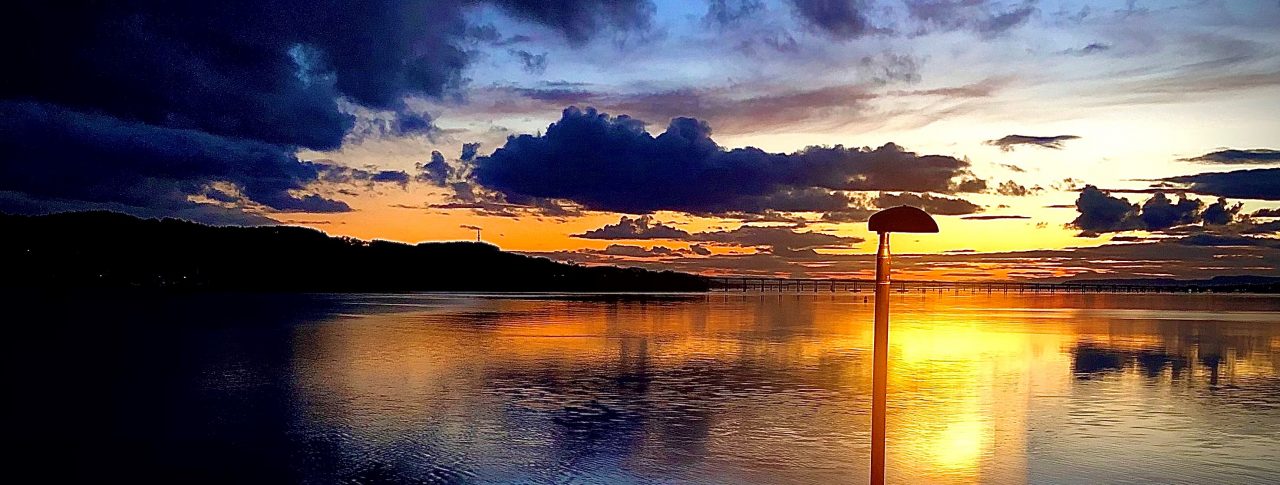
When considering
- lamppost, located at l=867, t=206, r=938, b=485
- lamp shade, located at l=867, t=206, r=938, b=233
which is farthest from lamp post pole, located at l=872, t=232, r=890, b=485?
lamp shade, located at l=867, t=206, r=938, b=233

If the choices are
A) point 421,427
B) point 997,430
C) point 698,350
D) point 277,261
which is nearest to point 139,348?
point 698,350

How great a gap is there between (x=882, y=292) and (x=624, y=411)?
854 cm

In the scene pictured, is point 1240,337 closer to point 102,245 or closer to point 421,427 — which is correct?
point 421,427

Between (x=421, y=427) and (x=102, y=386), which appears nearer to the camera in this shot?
(x=421, y=427)

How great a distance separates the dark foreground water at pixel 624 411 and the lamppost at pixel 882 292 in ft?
8.61

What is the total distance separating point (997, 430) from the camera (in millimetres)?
14844

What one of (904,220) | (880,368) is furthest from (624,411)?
(904,220)

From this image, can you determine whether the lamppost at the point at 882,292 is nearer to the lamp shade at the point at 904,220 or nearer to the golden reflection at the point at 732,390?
the lamp shade at the point at 904,220

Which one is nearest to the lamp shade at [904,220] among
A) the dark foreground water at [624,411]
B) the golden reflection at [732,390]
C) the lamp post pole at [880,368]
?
the lamp post pole at [880,368]

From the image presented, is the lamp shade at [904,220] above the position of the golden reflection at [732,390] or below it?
above

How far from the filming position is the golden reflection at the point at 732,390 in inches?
502

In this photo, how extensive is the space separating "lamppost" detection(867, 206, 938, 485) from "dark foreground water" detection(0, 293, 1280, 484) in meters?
2.62

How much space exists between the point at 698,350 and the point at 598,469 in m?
18.4

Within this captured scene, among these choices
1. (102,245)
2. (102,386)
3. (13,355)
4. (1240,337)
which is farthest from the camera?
(102,245)
